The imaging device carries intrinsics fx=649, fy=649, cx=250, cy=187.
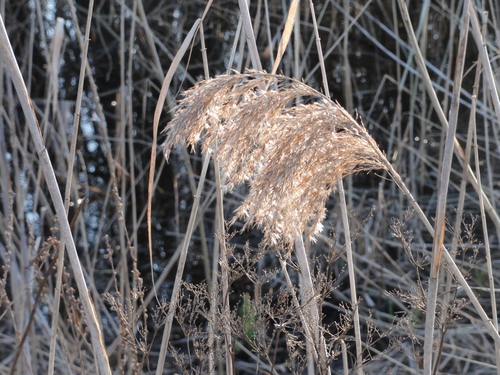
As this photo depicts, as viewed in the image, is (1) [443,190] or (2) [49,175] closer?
(1) [443,190]

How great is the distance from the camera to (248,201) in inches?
40.4

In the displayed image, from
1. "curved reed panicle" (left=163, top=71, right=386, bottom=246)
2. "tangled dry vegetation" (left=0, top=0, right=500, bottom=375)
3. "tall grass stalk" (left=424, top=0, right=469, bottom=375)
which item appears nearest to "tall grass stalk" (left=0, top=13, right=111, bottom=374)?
"tangled dry vegetation" (left=0, top=0, right=500, bottom=375)

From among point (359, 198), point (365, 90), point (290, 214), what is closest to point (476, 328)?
point (359, 198)

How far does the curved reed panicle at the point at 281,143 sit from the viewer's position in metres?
0.98

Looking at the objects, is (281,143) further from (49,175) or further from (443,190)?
(49,175)

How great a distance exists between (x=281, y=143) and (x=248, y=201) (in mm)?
106

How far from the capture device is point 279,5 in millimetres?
3602

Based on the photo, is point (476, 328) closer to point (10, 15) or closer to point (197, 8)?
point (197, 8)

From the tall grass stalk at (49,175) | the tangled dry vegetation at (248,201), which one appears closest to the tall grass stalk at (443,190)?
the tangled dry vegetation at (248,201)

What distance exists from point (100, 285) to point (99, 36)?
151 cm

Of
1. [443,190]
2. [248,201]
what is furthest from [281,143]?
[443,190]

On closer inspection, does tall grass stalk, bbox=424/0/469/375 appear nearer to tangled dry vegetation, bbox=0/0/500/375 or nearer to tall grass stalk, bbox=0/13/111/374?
tangled dry vegetation, bbox=0/0/500/375

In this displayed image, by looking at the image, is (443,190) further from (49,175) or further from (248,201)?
(49,175)

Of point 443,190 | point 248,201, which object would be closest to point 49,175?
point 248,201
